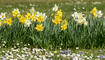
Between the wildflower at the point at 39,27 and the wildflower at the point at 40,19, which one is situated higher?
the wildflower at the point at 40,19

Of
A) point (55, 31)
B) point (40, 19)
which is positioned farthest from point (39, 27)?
point (55, 31)

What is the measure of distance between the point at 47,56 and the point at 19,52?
0.95m

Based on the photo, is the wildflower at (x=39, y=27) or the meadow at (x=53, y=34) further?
the meadow at (x=53, y=34)

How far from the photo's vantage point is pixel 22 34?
8047 millimetres

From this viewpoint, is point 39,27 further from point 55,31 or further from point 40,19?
point 55,31

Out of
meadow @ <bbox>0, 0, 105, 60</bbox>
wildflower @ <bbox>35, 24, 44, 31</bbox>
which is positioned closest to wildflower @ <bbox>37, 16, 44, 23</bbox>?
meadow @ <bbox>0, 0, 105, 60</bbox>

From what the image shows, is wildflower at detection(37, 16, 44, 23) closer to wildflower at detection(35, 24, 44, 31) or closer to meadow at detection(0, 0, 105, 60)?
meadow at detection(0, 0, 105, 60)

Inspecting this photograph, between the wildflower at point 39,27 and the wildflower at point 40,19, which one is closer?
the wildflower at point 39,27

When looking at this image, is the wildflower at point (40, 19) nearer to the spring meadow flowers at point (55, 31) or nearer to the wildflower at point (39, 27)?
the spring meadow flowers at point (55, 31)

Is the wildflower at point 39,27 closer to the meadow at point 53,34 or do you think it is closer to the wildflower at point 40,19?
the meadow at point 53,34

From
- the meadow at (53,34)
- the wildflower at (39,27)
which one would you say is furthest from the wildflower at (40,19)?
the wildflower at (39,27)

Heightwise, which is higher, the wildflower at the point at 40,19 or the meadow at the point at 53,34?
the wildflower at the point at 40,19

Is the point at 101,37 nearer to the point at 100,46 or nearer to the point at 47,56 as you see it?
the point at 100,46

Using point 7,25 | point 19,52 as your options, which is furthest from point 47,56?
point 7,25
